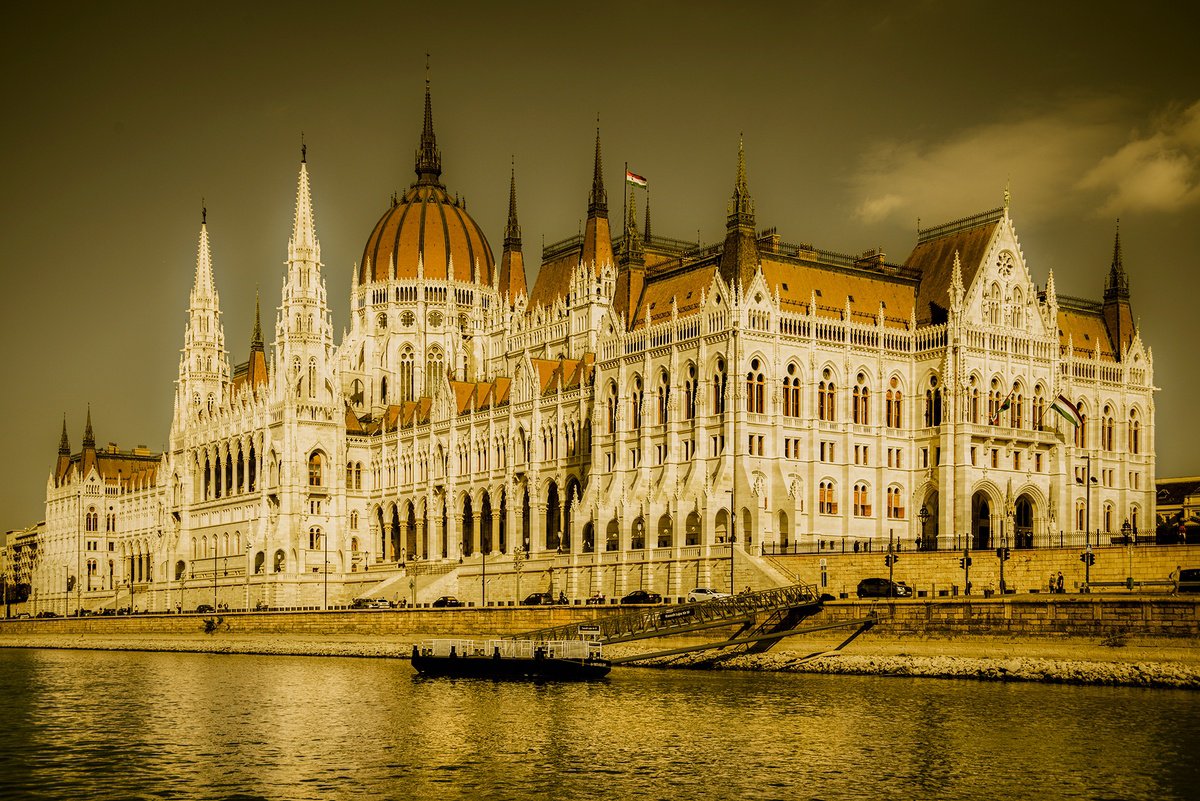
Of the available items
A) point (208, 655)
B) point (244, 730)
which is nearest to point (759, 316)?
point (208, 655)

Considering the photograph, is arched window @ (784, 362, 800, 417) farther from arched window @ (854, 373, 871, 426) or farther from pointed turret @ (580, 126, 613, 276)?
pointed turret @ (580, 126, 613, 276)

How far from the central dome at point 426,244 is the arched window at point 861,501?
68.7 meters

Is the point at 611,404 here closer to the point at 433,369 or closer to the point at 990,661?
the point at 990,661

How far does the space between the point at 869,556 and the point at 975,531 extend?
65.8ft

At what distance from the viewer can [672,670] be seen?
266 feet

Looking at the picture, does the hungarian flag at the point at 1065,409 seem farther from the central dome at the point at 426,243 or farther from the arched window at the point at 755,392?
the central dome at the point at 426,243

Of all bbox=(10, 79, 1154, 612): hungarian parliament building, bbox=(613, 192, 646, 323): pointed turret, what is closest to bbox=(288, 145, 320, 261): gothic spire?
bbox=(10, 79, 1154, 612): hungarian parliament building

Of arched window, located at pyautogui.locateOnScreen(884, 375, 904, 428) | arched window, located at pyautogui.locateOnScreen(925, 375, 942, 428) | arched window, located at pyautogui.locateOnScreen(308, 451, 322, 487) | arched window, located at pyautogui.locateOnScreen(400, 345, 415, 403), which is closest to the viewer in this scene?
arched window, located at pyautogui.locateOnScreen(925, 375, 942, 428)

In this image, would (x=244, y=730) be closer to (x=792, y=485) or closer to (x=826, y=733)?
(x=826, y=733)

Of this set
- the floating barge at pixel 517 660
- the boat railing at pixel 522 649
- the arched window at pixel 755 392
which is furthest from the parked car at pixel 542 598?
the floating barge at pixel 517 660

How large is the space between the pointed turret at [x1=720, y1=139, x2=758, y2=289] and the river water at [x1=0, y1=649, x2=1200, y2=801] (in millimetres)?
34187

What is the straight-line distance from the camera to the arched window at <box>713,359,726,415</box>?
103188 mm

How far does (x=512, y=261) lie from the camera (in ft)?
522

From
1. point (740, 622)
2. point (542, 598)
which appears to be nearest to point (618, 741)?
point (740, 622)
